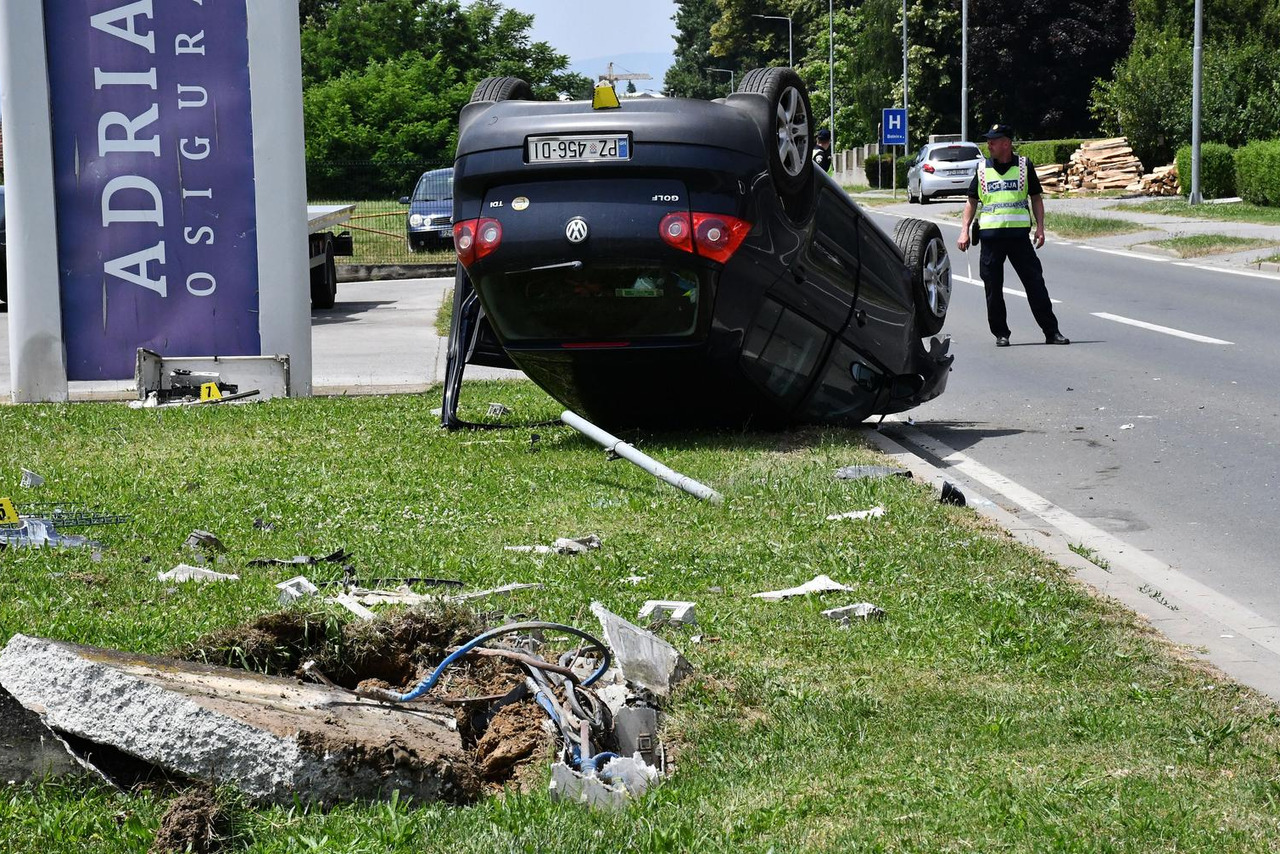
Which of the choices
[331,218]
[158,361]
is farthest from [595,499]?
[331,218]

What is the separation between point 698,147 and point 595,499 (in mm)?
2057

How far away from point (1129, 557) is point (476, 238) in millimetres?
3900

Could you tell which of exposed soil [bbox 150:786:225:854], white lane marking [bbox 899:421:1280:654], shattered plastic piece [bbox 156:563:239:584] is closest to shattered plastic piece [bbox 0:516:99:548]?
shattered plastic piece [bbox 156:563:239:584]

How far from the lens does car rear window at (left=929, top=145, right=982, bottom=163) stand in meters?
45.9

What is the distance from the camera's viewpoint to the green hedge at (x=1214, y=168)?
36.5 meters

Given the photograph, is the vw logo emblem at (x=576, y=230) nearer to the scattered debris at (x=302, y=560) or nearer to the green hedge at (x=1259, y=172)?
the scattered debris at (x=302, y=560)

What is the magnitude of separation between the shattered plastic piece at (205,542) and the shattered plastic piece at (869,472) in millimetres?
3169

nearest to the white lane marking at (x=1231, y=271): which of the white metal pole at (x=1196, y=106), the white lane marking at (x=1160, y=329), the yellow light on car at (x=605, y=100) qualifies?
the white lane marking at (x=1160, y=329)

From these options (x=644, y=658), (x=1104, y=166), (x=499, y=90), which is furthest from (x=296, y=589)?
(x=1104, y=166)

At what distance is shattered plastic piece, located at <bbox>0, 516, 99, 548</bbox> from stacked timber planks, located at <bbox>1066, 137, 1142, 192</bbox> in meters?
42.4

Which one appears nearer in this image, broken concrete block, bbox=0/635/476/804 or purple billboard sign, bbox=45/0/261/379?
broken concrete block, bbox=0/635/476/804

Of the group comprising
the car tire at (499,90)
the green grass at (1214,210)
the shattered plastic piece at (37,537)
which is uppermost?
the car tire at (499,90)

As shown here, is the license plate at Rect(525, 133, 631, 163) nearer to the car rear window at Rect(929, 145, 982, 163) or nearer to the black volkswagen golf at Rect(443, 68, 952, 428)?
the black volkswagen golf at Rect(443, 68, 952, 428)

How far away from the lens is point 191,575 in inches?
242
